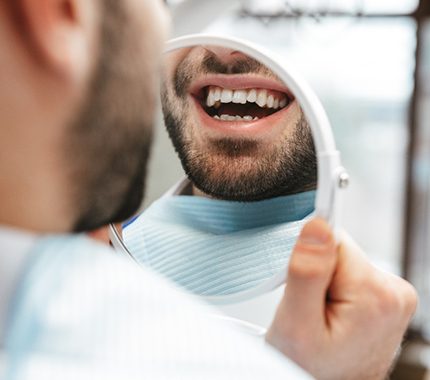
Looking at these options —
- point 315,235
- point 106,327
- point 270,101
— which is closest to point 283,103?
point 270,101

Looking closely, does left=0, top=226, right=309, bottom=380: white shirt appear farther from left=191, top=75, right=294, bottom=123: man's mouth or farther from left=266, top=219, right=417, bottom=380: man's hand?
left=191, top=75, right=294, bottom=123: man's mouth

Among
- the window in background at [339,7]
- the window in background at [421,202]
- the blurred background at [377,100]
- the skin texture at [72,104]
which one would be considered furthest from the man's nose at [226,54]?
the window in background at [421,202]

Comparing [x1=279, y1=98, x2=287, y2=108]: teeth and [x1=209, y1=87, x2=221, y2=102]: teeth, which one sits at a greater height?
[x1=209, y1=87, x2=221, y2=102]: teeth

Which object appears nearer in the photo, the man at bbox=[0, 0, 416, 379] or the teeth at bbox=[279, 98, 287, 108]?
the man at bbox=[0, 0, 416, 379]

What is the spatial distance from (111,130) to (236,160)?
0.33 m

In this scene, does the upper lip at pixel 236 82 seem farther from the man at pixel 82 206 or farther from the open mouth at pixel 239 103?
the man at pixel 82 206

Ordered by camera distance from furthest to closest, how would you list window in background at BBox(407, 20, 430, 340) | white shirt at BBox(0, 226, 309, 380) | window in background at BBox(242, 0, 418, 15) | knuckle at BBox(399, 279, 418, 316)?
window in background at BBox(407, 20, 430, 340), window in background at BBox(242, 0, 418, 15), knuckle at BBox(399, 279, 418, 316), white shirt at BBox(0, 226, 309, 380)

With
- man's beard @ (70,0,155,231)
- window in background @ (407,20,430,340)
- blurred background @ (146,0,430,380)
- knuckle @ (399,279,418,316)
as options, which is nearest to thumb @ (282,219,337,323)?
knuckle @ (399,279,418,316)

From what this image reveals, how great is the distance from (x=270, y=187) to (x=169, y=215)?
14cm

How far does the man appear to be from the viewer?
1.30 feet

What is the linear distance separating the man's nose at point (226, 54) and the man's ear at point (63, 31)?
332 millimetres

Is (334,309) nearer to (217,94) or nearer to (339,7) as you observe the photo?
(217,94)

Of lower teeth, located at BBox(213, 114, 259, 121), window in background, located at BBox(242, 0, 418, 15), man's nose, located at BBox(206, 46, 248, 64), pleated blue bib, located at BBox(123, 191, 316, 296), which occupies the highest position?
window in background, located at BBox(242, 0, 418, 15)

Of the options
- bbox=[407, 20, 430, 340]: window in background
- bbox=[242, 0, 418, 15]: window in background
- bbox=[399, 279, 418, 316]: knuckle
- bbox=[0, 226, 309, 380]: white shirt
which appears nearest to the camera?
bbox=[0, 226, 309, 380]: white shirt
